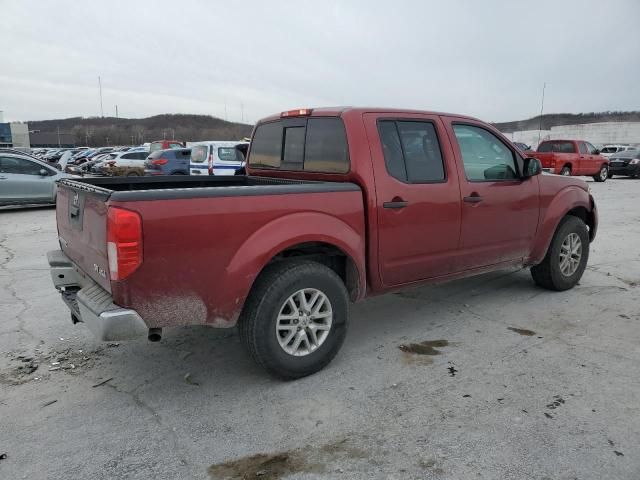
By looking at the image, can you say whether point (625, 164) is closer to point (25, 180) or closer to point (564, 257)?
point (564, 257)

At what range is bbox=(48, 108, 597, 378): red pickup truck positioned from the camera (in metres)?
2.87

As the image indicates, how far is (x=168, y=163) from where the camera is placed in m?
20.0

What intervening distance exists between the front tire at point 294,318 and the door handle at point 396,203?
704mm

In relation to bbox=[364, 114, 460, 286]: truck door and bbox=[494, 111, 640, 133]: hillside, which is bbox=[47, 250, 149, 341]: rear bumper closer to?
bbox=[364, 114, 460, 286]: truck door

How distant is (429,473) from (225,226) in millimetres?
1761

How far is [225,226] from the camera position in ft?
9.88

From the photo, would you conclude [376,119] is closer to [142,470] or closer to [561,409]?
[561,409]

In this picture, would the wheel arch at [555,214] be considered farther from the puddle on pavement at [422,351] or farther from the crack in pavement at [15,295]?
the crack in pavement at [15,295]

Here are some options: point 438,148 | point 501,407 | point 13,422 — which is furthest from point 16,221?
point 501,407

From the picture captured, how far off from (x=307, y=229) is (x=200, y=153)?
14621 mm

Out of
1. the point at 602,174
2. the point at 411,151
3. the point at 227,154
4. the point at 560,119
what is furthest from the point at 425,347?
the point at 560,119

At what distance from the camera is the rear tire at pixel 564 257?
5305 mm

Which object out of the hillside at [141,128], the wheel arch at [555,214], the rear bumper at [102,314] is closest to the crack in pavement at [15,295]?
the rear bumper at [102,314]

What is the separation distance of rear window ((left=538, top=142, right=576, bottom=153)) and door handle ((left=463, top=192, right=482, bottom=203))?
65.6ft
